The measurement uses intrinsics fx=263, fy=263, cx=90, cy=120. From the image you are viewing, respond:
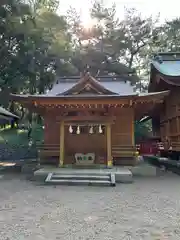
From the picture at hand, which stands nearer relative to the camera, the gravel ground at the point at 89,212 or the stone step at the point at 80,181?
the gravel ground at the point at 89,212

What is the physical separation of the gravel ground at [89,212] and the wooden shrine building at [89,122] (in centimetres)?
314

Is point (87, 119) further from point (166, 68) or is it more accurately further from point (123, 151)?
point (166, 68)

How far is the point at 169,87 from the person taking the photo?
1292cm

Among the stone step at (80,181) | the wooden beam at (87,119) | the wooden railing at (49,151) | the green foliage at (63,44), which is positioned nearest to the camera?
the stone step at (80,181)

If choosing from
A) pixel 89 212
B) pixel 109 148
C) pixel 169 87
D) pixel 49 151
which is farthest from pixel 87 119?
pixel 89 212

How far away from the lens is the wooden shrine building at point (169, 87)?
38.1 feet

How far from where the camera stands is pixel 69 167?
10906mm

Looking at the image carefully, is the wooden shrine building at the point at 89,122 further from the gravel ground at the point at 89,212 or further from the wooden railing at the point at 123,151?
the gravel ground at the point at 89,212

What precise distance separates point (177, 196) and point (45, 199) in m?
3.41

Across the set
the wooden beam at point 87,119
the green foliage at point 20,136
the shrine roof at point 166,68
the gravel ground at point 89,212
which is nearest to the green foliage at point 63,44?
the green foliage at point 20,136

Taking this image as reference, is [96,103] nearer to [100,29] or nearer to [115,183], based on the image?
[115,183]

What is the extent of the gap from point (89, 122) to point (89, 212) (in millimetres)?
6130

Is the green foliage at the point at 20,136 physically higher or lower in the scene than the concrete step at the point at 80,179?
higher

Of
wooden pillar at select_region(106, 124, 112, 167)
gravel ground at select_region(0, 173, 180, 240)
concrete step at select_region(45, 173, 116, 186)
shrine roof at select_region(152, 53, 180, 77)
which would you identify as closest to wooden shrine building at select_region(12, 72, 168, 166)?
wooden pillar at select_region(106, 124, 112, 167)
